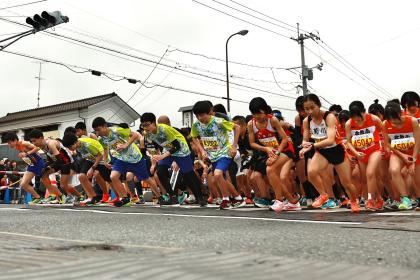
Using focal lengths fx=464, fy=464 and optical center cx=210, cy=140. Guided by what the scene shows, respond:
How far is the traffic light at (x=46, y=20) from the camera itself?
14.2 m

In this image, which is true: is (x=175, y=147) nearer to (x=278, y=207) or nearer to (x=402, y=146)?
(x=278, y=207)

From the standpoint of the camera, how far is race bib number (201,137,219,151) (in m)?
7.63

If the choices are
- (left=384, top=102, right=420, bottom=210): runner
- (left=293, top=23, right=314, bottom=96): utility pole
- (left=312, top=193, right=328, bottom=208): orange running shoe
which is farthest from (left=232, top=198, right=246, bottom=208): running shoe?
(left=293, top=23, right=314, bottom=96): utility pole

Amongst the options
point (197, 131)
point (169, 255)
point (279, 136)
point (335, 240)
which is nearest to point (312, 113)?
point (279, 136)

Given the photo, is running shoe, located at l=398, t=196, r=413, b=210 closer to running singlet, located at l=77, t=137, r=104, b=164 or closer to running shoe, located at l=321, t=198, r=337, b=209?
running shoe, located at l=321, t=198, r=337, b=209

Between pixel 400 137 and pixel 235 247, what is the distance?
421cm

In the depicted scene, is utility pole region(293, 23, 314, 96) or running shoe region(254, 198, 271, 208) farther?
utility pole region(293, 23, 314, 96)

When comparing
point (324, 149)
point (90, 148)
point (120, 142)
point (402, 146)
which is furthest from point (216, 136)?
point (90, 148)

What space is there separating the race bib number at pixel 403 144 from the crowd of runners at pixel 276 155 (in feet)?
0.04

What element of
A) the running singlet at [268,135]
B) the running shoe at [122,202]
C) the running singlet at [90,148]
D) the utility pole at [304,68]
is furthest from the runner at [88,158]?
the utility pole at [304,68]

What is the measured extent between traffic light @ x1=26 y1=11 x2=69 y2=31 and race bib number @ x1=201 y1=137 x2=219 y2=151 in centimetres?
878

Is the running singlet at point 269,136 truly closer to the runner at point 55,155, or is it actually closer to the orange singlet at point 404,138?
the orange singlet at point 404,138

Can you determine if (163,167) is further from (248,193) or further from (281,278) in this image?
(281,278)

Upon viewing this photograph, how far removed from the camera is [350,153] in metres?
6.94
